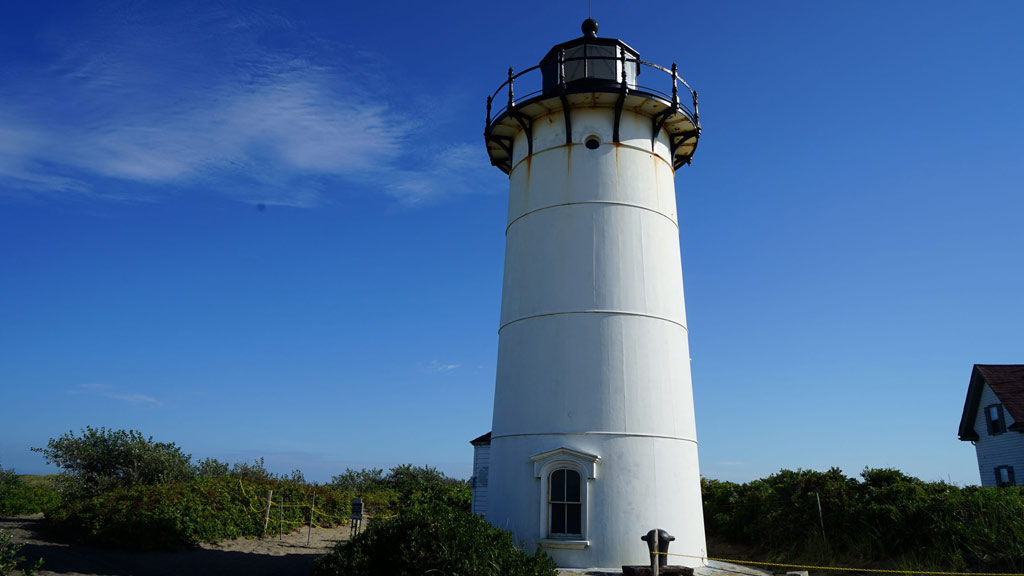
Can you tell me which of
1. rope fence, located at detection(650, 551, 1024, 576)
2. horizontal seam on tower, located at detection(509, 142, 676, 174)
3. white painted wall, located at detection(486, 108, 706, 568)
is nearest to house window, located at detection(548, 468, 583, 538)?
white painted wall, located at detection(486, 108, 706, 568)

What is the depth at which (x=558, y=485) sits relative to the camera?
480 inches

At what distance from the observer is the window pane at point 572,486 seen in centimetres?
1206

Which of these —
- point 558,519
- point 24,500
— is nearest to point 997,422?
point 558,519

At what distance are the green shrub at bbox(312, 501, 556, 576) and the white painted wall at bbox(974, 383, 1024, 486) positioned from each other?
18.5m

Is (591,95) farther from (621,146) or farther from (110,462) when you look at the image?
(110,462)

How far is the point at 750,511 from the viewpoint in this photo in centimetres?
1666

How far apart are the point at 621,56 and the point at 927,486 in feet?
38.2

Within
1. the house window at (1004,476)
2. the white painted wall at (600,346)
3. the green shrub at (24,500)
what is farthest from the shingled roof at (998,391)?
the green shrub at (24,500)

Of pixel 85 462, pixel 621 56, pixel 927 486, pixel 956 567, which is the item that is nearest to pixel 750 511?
pixel 927 486

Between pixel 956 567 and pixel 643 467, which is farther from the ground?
pixel 643 467

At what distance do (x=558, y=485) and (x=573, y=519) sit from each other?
662 mm

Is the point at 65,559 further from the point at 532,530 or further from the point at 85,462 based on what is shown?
the point at 532,530

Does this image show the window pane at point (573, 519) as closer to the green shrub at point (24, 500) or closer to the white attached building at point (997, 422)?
the white attached building at point (997, 422)

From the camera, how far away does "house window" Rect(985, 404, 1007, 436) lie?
21250 mm
